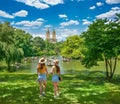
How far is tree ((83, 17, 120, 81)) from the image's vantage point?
25538 mm

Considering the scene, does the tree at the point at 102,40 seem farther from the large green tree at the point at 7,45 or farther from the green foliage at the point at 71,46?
the green foliage at the point at 71,46

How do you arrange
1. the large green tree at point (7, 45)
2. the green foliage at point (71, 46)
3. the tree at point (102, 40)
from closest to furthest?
the tree at point (102, 40) → the large green tree at point (7, 45) → the green foliage at point (71, 46)

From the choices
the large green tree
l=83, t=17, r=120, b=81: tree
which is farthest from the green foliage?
l=83, t=17, r=120, b=81: tree

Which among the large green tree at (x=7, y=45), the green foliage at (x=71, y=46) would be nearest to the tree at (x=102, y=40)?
the large green tree at (x=7, y=45)

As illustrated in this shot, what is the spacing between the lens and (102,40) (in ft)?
85.1

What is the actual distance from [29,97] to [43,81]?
1.35 m

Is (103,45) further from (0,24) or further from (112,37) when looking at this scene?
(0,24)

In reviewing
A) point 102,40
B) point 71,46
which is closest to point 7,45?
point 102,40

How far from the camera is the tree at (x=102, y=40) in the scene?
83.8 feet

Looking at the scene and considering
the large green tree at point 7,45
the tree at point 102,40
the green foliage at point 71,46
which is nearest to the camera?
the tree at point 102,40

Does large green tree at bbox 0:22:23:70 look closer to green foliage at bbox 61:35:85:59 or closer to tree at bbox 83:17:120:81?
tree at bbox 83:17:120:81

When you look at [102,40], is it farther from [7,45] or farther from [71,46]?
[71,46]

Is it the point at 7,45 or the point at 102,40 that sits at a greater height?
the point at 7,45

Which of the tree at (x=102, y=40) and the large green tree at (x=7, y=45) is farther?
the large green tree at (x=7, y=45)
